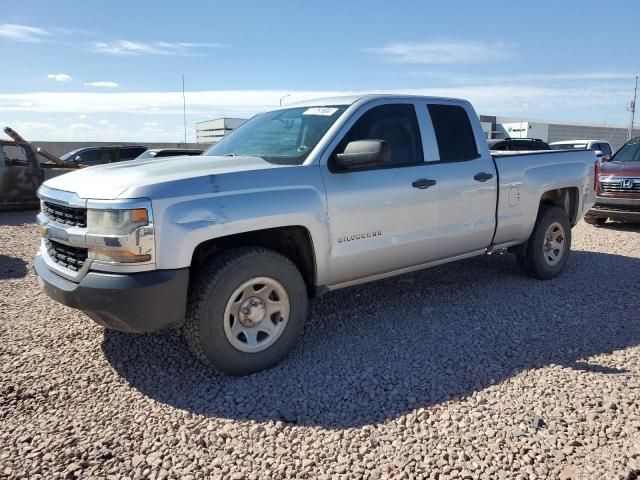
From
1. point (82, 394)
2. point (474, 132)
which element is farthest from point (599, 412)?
point (82, 394)

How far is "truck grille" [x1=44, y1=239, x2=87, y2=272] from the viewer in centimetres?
336


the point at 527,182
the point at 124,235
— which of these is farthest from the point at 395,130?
the point at 124,235

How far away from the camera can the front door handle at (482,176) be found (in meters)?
4.84

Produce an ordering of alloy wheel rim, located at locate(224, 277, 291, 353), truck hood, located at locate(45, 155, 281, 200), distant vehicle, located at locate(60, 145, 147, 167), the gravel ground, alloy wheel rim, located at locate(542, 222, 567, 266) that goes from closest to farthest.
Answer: the gravel ground, truck hood, located at locate(45, 155, 281, 200), alloy wheel rim, located at locate(224, 277, 291, 353), alloy wheel rim, located at locate(542, 222, 567, 266), distant vehicle, located at locate(60, 145, 147, 167)

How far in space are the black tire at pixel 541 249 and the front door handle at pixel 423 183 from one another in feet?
6.30

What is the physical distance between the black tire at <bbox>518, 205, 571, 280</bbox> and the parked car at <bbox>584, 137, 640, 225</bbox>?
3.67 m

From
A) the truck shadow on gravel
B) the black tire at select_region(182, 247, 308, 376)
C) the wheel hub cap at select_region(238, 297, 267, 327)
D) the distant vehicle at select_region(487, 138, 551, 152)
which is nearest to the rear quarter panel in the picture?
the truck shadow on gravel

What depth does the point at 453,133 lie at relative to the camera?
4875 mm

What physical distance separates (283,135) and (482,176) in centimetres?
195

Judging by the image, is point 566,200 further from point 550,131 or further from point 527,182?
point 550,131

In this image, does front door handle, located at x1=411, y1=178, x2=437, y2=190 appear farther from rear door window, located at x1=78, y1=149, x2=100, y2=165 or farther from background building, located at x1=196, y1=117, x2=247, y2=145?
background building, located at x1=196, y1=117, x2=247, y2=145

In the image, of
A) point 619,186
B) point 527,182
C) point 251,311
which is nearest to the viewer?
point 251,311

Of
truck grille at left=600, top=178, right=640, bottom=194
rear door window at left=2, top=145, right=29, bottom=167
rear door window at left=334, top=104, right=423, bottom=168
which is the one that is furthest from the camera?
rear door window at left=2, top=145, right=29, bottom=167

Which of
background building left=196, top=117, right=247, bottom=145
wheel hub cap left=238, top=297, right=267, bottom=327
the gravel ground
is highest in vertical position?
background building left=196, top=117, right=247, bottom=145
